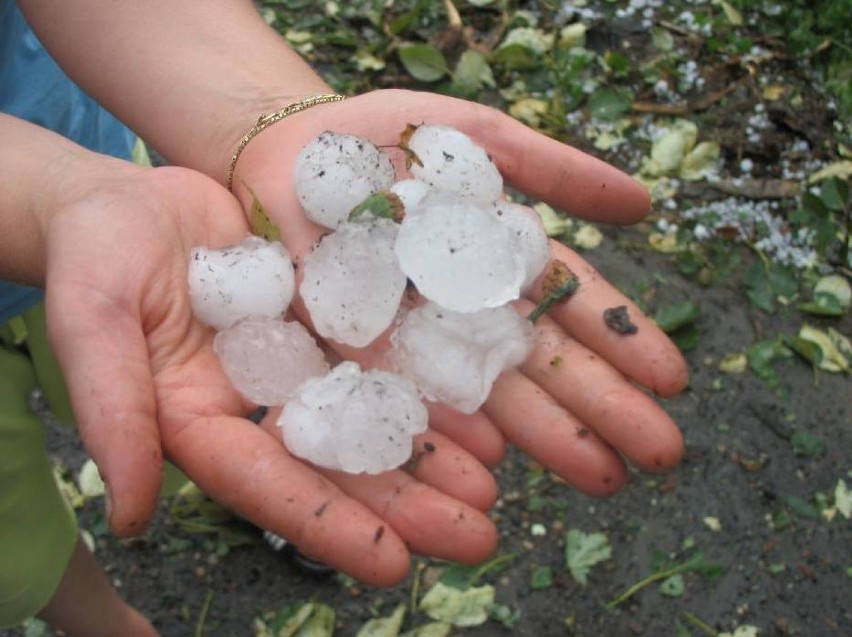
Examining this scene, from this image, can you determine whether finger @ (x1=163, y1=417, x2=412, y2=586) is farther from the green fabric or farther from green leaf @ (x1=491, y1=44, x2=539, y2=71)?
green leaf @ (x1=491, y1=44, x2=539, y2=71)

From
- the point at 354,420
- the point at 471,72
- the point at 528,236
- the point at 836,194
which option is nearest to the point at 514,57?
the point at 471,72

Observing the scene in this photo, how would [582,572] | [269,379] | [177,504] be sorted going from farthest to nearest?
1. [177,504]
2. [582,572]
3. [269,379]

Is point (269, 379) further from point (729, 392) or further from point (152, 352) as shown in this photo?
point (729, 392)

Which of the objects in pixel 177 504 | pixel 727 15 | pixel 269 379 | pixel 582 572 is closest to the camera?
pixel 269 379

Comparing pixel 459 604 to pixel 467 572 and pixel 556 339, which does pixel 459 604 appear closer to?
pixel 467 572

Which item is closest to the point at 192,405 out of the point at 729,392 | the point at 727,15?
the point at 729,392
